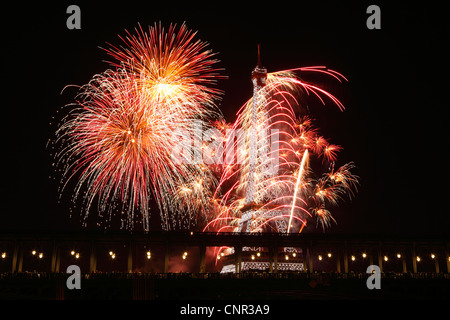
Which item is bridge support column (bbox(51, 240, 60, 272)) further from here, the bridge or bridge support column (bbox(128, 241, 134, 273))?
bridge support column (bbox(128, 241, 134, 273))

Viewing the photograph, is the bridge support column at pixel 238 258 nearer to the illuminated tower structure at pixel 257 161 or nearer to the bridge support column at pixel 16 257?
the illuminated tower structure at pixel 257 161

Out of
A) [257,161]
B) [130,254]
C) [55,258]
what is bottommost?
[55,258]

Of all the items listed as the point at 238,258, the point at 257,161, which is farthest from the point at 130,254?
the point at 257,161

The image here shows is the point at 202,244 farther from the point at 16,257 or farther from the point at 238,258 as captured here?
the point at 16,257

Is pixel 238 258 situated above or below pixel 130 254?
below

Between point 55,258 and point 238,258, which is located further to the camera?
point 238,258

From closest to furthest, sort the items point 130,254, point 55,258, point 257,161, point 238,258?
point 257,161 < point 130,254 < point 55,258 < point 238,258

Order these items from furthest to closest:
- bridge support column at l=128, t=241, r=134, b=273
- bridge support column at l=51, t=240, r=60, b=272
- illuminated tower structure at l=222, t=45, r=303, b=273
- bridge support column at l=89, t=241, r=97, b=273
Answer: bridge support column at l=51, t=240, r=60, b=272
bridge support column at l=89, t=241, r=97, b=273
bridge support column at l=128, t=241, r=134, b=273
illuminated tower structure at l=222, t=45, r=303, b=273

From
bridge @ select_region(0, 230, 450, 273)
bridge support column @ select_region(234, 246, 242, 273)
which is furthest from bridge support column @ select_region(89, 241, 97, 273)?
bridge support column @ select_region(234, 246, 242, 273)
